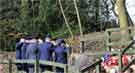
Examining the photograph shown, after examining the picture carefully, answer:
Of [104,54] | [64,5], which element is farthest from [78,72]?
[64,5]

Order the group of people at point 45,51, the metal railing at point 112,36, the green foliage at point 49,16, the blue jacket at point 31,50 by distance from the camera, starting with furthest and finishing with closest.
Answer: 1. the green foliage at point 49,16
2. the metal railing at point 112,36
3. the blue jacket at point 31,50
4. the group of people at point 45,51

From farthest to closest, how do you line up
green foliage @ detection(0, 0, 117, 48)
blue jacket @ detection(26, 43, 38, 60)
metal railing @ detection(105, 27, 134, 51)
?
green foliage @ detection(0, 0, 117, 48), metal railing @ detection(105, 27, 134, 51), blue jacket @ detection(26, 43, 38, 60)

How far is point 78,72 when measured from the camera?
1051 centimetres

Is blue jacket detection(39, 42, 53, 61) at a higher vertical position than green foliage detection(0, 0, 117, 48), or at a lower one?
higher

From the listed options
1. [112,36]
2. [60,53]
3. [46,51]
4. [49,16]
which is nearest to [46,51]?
[46,51]

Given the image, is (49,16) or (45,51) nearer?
(45,51)

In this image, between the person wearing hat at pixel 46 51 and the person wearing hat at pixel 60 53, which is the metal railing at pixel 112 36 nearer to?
the person wearing hat at pixel 60 53

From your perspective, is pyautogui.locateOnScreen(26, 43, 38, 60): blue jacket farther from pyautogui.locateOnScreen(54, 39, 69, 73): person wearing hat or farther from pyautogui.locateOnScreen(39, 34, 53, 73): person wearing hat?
pyautogui.locateOnScreen(54, 39, 69, 73): person wearing hat

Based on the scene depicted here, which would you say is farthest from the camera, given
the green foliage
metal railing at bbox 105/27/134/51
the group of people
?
the green foliage

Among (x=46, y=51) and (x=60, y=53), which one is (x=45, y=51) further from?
(x=60, y=53)

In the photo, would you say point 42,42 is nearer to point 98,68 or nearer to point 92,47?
point 98,68

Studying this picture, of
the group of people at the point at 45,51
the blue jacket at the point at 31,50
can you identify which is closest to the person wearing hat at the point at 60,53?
the group of people at the point at 45,51

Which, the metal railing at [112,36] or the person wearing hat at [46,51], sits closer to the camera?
the person wearing hat at [46,51]

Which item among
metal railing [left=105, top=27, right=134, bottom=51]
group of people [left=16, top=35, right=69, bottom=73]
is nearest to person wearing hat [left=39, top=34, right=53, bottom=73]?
group of people [left=16, top=35, right=69, bottom=73]
